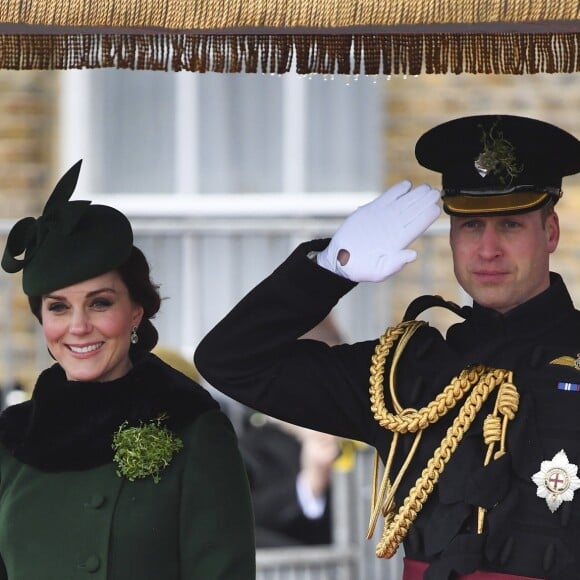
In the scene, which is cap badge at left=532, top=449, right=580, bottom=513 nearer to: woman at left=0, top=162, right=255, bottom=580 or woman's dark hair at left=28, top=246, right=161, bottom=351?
woman at left=0, top=162, right=255, bottom=580

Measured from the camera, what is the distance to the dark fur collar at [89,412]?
431 cm

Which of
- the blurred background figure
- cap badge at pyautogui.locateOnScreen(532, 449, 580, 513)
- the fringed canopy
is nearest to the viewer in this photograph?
cap badge at pyautogui.locateOnScreen(532, 449, 580, 513)

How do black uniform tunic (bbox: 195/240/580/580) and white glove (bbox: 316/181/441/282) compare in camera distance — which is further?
white glove (bbox: 316/181/441/282)

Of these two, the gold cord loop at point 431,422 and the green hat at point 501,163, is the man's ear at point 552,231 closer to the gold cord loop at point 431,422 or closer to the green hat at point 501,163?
the green hat at point 501,163

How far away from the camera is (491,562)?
4023 mm

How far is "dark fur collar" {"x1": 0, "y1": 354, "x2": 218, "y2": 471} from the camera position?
431cm

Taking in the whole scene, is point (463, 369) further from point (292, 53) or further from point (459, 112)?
point (459, 112)

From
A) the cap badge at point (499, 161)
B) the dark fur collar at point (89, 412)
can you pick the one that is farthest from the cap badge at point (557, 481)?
the dark fur collar at point (89, 412)

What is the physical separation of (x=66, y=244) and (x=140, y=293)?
0.23 m

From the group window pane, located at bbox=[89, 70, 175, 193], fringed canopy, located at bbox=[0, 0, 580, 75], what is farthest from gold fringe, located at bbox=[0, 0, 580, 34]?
window pane, located at bbox=[89, 70, 175, 193]

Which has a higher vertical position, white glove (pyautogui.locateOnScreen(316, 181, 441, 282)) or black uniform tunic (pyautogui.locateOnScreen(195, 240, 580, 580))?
white glove (pyautogui.locateOnScreen(316, 181, 441, 282))

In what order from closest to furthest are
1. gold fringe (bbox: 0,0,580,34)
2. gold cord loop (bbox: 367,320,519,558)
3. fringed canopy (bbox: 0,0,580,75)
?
gold fringe (bbox: 0,0,580,34)
gold cord loop (bbox: 367,320,519,558)
fringed canopy (bbox: 0,0,580,75)

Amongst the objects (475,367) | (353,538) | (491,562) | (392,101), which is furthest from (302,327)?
(392,101)

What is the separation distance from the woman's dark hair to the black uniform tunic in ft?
0.82
